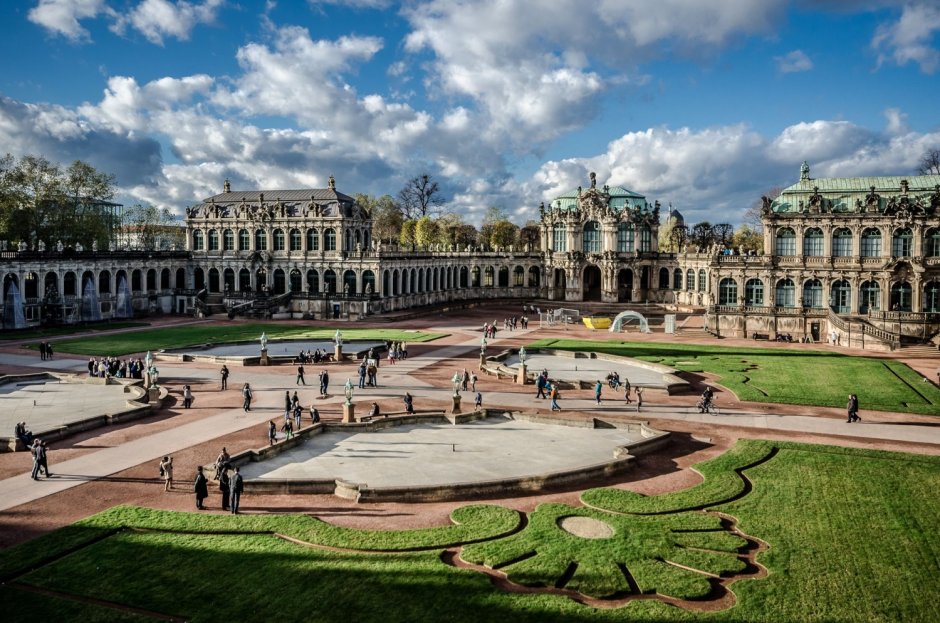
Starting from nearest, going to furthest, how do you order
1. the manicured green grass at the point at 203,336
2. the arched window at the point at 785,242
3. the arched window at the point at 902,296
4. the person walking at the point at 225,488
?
the person walking at the point at 225,488, the manicured green grass at the point at 203,336, the arched window at the point at 902,296, the arched window at the point at 785,242

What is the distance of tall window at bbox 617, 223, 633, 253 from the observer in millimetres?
113562

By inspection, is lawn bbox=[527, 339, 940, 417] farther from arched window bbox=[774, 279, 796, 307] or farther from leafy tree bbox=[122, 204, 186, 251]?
leafy tree bbox=[122, 204, 186, 251]

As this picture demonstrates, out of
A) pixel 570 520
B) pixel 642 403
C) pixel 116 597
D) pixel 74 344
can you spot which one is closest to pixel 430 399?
pixel 642 403

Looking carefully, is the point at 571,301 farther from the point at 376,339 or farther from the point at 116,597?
the point at 116,597

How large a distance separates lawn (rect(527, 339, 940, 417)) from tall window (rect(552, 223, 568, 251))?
1843 inches

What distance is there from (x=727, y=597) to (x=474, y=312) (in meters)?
85.0

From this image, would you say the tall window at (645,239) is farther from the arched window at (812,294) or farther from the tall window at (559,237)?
the arched window at (812,294)

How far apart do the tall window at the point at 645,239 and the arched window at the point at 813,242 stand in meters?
34.5

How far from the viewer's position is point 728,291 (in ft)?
276

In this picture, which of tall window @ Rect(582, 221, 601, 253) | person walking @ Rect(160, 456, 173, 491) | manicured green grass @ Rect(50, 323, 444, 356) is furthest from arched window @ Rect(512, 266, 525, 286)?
person walking @ Rect(160, 456, 173, 491)

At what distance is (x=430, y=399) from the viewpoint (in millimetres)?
44250

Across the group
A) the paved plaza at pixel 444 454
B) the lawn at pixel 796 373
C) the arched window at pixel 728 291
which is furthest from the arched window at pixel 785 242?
the paved plaza at pixel 444 454

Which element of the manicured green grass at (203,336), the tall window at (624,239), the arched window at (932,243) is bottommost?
the manicured green grass at (203,336)

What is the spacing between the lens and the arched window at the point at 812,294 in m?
79.9
